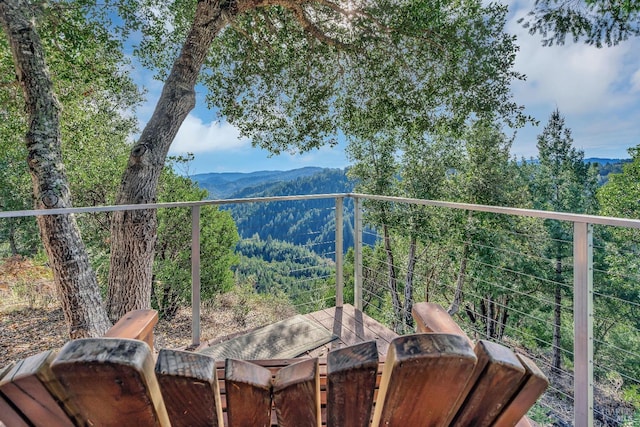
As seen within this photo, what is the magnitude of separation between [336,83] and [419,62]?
48.9 inches

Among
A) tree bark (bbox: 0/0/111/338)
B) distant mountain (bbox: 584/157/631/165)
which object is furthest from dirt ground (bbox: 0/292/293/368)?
distant mountain (bbox: 584/157/631/165)

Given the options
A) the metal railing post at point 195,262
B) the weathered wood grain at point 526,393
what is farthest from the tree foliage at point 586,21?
the weathered wood grain at point 526,393

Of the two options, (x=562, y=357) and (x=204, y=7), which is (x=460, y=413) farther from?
(x=562, y=357)

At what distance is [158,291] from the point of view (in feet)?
22.9

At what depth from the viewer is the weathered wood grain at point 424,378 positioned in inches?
17.7

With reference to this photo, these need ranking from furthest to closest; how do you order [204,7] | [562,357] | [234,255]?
[562,357], [234,255], [204,7]

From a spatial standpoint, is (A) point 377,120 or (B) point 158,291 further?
(B) point 158,291

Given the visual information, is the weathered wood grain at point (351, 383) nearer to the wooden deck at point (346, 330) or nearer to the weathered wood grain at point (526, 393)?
the weathered wood grain at point (526, 393)

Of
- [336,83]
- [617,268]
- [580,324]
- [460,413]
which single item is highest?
[336,83]

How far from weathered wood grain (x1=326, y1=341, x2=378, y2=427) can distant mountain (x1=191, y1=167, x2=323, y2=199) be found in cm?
954

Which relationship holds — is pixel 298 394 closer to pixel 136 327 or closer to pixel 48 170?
pixel 136 327

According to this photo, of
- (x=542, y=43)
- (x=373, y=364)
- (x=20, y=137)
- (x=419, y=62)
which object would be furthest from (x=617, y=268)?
(x=20, y=137)

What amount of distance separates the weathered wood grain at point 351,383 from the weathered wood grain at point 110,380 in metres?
0.24

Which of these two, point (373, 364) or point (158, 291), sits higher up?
point (373, 364)
